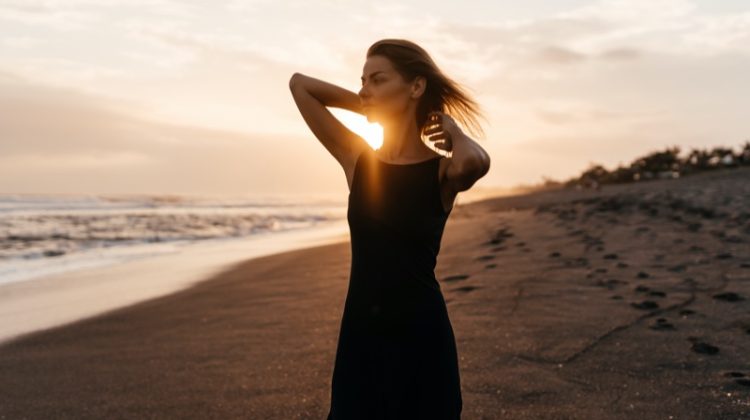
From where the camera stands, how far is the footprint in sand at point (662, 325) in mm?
5016

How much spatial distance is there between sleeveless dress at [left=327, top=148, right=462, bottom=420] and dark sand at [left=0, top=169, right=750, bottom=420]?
1.80 m

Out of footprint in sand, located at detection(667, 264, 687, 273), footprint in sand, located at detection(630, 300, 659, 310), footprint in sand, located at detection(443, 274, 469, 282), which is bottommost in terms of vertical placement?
footprint in sand, located at detection(630, 300, 659, 310)

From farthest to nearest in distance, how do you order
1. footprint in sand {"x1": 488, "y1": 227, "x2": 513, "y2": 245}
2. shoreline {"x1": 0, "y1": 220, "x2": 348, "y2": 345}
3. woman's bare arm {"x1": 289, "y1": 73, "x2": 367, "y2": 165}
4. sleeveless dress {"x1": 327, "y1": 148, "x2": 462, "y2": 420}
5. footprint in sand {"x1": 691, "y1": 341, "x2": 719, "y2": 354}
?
footprint in sand {"x1": 488, "y1": 227, "x2": 513, "y2": 245} < shoreline {"x1": 0, "y1": 220, "x2": 348, "y2": 345} < footprint in sand {"x1": 691, "y1": 341, "x2": 719, "y2": 354} < woman's bare arm {"x1": 289, "y1": 73, "x2": 367, "y2": 165} < sleeveless dress {"x1": 327, "y1": 148, "x2": 462, "y2": 420}

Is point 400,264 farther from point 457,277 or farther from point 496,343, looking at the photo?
point 457,277

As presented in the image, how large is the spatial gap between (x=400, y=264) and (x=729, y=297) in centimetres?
463

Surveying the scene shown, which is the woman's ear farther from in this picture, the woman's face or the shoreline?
the shoreline

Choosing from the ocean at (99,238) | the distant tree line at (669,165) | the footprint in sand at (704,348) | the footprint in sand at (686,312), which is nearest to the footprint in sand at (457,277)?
the footprint in sand at (686,312)

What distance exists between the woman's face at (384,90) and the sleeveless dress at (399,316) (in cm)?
25

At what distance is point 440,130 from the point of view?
7.39 ft

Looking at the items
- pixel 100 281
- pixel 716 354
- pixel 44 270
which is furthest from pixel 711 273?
pixel 44 270

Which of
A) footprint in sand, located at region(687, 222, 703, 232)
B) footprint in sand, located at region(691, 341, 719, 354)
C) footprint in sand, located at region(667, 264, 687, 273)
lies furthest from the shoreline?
footprint in sand, located at region(687, 222, 703, 232)

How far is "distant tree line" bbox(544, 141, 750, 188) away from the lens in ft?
76.1

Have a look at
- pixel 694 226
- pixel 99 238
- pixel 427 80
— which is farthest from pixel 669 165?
pixel 427 80

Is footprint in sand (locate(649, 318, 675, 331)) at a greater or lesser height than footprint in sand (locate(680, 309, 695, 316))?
lesser
